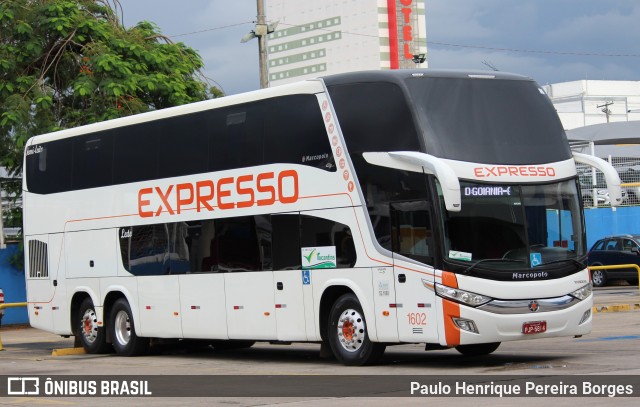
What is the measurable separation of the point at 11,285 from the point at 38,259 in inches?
464

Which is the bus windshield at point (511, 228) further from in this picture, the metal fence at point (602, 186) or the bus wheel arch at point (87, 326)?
the metal fence at point (602, 186)

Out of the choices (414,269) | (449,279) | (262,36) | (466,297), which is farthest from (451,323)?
(262,36)

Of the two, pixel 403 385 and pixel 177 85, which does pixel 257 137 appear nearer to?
pixel 403 385

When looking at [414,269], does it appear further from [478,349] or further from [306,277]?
[478,349]

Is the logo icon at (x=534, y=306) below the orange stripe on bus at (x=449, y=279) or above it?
below

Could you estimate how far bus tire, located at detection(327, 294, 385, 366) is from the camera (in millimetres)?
16469

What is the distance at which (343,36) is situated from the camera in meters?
177

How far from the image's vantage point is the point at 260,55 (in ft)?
104

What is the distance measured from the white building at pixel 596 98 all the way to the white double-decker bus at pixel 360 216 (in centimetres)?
12129

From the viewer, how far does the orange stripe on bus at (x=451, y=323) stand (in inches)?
603

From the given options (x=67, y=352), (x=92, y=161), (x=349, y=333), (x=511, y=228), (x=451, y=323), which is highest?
(x=92, y=161)

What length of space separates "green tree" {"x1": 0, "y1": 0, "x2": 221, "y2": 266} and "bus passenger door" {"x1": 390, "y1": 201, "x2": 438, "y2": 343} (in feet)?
57.7

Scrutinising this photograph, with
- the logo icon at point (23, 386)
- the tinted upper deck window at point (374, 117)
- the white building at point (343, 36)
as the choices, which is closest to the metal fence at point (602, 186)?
the tinted upper deck window at point (374, 117)

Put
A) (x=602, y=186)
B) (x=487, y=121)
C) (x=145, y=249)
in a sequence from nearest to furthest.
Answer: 1. (x=487, y=121)
2. (x=145, y=249)
3. (x=602, y=186)
